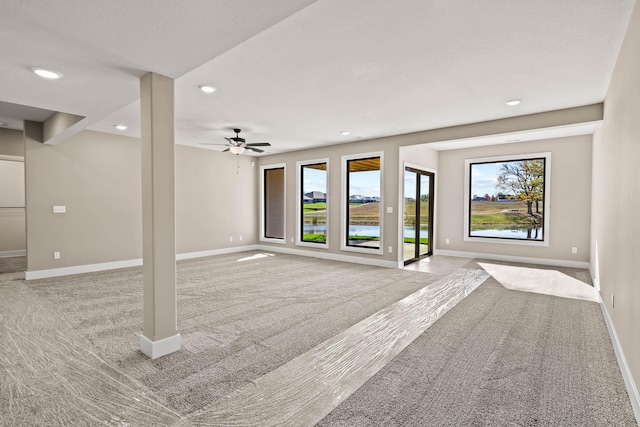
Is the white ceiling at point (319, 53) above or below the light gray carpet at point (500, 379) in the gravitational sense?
above

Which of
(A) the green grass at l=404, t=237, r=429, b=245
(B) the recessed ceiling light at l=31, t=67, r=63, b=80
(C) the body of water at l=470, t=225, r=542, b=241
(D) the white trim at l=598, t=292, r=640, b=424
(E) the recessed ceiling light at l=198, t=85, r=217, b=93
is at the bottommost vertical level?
(D) the white trim at l=598, t=292, r=640, b=424

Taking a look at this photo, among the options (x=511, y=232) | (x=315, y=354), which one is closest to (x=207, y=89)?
(x=315, y=354)

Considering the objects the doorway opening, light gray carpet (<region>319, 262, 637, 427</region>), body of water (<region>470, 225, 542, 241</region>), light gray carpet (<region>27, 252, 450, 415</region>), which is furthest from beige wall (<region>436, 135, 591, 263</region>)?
light gray carpet (<region>319, 262, 637, 427</region>)

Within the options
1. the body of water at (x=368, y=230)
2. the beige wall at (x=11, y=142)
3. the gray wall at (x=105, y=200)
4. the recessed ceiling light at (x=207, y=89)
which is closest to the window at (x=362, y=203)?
the body of water at (x=368, y=230)

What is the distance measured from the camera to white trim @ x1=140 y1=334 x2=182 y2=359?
271 centimetres

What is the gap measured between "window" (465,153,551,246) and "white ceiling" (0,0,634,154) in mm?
2657

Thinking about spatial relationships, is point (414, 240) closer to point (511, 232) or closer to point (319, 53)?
point (511, 232)

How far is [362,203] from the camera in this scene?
7.26 meters

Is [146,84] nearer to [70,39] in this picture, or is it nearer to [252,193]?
[70,39]

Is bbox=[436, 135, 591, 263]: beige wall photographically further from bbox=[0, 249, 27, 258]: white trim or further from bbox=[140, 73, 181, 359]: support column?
bbox=[0, 249, 27, 258]: white trim

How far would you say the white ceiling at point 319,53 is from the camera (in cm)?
202

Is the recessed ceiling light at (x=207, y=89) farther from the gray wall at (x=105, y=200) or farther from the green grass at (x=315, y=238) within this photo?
the green grass at (x=315, y=238)

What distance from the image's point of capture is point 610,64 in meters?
3.17

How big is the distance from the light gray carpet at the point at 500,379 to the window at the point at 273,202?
5.88 m
